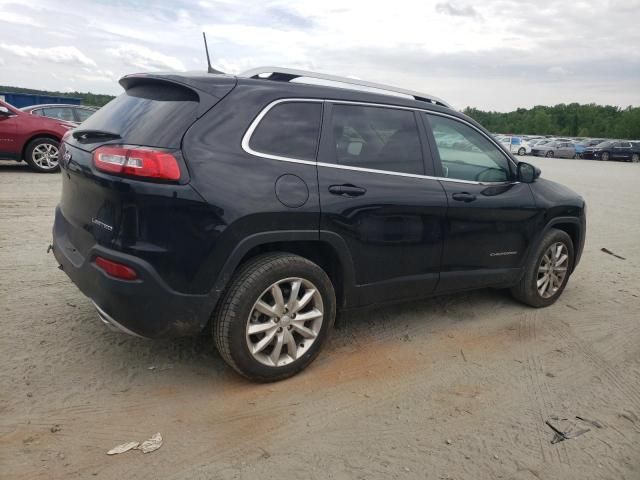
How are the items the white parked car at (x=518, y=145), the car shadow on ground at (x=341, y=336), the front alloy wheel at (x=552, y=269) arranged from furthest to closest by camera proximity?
the white parked car at (x=518, y=145), the front alloy wheel at (x=552, y=269), the car shadow on ground at (x=341, y=336)

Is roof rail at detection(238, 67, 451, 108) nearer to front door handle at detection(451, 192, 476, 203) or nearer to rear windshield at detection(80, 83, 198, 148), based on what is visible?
rear windshield at detection(80, 83, 198, 148)

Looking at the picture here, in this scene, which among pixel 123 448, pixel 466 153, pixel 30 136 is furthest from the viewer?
pixel 30 136

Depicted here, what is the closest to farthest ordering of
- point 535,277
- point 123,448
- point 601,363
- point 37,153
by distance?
point 123,448 → point 601,363 → point 535,277 → point 37,153

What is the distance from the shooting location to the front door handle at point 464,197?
12.6 feet

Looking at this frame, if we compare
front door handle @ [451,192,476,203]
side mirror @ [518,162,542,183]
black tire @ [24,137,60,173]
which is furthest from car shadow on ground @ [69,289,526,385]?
black tire @ [24,137,60,173]

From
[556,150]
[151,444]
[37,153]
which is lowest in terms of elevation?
[151,444]

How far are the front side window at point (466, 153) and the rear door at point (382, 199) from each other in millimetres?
219

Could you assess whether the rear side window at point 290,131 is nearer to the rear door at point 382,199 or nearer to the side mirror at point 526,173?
the rear door at point 382,199

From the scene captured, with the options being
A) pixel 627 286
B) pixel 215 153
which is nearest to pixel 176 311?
pixel 215 153

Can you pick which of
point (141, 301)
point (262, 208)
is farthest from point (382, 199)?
point (141, 301)

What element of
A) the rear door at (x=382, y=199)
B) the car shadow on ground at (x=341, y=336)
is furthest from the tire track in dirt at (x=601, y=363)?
the rear door at (x=382, y=199)

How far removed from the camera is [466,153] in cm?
416

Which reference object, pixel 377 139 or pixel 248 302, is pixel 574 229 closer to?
pixel 377 139

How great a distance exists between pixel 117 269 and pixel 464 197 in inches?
96.4
